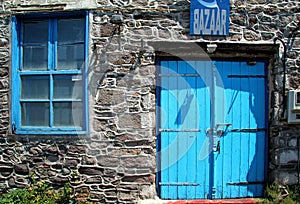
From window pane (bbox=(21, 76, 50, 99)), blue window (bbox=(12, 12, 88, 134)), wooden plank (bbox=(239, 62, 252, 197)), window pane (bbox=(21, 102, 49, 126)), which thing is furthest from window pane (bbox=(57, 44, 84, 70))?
wooden plank (bbox=(239, 62, 252, 197))

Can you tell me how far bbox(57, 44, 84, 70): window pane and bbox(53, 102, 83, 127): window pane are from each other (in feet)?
1.92

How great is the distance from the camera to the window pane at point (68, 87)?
430 centimetres

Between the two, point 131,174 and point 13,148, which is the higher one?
point 13,148

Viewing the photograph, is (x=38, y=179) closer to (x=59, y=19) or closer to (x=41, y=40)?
(x=41, y=40)

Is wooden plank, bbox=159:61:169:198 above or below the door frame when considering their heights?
below

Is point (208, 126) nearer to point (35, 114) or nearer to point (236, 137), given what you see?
point (236, 137)

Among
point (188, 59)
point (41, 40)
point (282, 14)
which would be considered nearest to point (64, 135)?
point (41, 40)

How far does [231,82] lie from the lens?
14.1 feet

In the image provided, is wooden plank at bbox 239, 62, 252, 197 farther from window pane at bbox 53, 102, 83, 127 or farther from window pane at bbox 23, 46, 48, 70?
window pane at bbox 23, 46, 48, 70

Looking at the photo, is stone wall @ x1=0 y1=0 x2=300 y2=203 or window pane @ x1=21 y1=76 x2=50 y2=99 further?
window pane @ x1=21 y1=76 x2=50 y2=99

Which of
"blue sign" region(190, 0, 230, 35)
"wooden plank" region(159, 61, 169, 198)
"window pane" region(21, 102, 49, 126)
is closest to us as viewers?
"blue sign" region(190, 0, 230, 35)

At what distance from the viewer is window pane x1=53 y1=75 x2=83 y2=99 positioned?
14.1 feet

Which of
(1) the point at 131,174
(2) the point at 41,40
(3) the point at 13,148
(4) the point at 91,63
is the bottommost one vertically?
(1) the point at 131,174

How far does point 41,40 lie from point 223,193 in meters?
3.76
